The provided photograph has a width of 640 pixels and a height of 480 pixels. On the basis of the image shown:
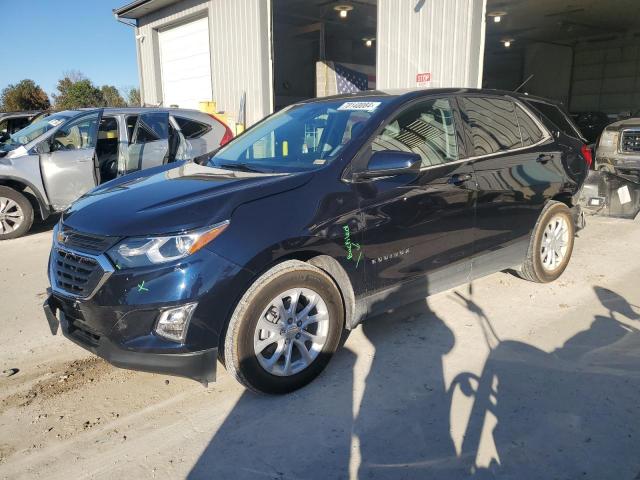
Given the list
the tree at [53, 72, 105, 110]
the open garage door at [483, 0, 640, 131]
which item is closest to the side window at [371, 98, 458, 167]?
the open garage door at [483, 0, 640, 131]

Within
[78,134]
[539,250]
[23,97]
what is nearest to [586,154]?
[539,250]

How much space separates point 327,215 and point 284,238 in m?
0.34

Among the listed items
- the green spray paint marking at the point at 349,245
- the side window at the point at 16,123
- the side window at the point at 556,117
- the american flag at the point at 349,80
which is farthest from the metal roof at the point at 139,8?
the green spray paint marking at the point at 349,245

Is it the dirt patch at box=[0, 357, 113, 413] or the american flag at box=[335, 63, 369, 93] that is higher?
the american flag at box=[335, 63, 369, 93]

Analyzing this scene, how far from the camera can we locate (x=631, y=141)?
7301mm

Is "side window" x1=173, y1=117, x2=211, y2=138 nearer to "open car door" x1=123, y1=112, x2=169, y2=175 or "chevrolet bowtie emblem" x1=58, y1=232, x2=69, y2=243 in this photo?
"open car door" x1=123, y1=112, x2=169, y2=175

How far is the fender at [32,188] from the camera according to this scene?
689cm

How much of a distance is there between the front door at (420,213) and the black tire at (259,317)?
353mm

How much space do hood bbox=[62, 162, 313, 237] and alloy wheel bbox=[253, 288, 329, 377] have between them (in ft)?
1.99

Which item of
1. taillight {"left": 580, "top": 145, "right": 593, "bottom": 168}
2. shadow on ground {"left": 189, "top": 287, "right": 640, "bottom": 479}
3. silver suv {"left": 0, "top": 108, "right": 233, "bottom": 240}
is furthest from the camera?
silver suv {"left": 0, "top": 108, "right": 233, "bottom": 240}

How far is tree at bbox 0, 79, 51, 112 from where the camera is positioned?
3244cm

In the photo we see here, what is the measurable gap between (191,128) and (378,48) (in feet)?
11.8

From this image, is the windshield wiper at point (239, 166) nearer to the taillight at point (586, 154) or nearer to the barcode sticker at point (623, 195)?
the taillight at point (586, 154)

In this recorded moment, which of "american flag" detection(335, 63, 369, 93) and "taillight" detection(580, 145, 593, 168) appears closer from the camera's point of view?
"taillight" detection(580, 145, 593, 168)
